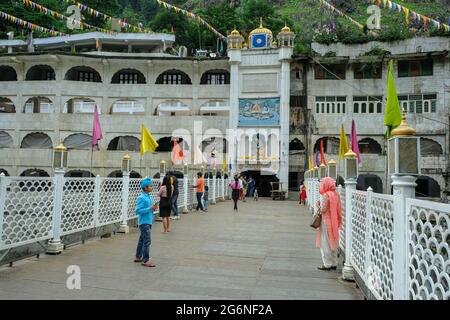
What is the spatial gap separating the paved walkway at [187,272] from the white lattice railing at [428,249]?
2.04 metres

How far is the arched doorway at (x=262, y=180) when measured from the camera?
32969 mm

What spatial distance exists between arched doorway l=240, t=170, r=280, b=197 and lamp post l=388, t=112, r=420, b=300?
29.5 meters

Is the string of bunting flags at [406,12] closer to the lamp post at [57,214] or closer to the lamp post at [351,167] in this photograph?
the lamp post at [351,167]

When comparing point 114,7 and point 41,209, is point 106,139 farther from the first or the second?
point 114,7

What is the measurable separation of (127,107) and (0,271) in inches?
1363

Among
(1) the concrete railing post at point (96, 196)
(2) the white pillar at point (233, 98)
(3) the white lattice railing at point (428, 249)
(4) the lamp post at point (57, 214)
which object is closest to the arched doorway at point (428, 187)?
(2) the white pillar at point (233, 98)

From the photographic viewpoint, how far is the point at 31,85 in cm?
3272

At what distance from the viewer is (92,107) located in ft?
125

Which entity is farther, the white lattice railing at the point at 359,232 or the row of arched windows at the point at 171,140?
the row of arched windows at the point at 171,140

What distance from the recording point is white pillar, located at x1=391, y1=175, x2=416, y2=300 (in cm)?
323

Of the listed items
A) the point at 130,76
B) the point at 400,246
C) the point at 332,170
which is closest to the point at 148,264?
the point at 400,246

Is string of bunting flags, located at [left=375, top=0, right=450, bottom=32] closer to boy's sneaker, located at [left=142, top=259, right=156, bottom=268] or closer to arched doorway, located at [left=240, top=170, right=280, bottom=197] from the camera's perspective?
arched doorway, located at [left=240, top=170, right=280, bottom=197]

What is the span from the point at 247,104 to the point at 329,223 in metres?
26.9

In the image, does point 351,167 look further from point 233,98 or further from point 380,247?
point 233,98
